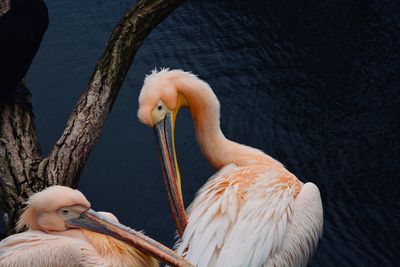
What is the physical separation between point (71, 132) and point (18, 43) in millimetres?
893

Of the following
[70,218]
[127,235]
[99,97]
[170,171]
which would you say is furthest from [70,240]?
[99,97]

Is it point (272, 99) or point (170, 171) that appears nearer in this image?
point (170, 171)

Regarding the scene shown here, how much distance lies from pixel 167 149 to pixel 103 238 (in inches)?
28.5

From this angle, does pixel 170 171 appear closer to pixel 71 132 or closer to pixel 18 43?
pixel 71 132

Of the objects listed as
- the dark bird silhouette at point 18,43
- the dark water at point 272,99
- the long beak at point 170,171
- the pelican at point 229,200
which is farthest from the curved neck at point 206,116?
the dark bird silhouette at point 18,43

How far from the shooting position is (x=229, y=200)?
3406 mm

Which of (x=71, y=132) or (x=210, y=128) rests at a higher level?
(x=71, y=132)

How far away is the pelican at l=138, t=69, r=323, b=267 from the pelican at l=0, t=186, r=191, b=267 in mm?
269

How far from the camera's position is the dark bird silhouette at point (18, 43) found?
4164 millimetres

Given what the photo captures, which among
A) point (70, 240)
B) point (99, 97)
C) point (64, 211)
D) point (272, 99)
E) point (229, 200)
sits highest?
point (99, 97)

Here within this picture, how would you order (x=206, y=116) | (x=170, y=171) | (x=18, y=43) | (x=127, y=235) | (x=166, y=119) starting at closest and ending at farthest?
(x=127, y=235), (x=170, y=171), (x=166, y=119), (x=206, y=116), (x=18, y=43)

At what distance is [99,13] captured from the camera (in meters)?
6.96

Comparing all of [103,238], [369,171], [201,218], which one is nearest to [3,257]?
[103,238]

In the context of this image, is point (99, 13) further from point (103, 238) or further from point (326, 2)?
point (103, 238)
